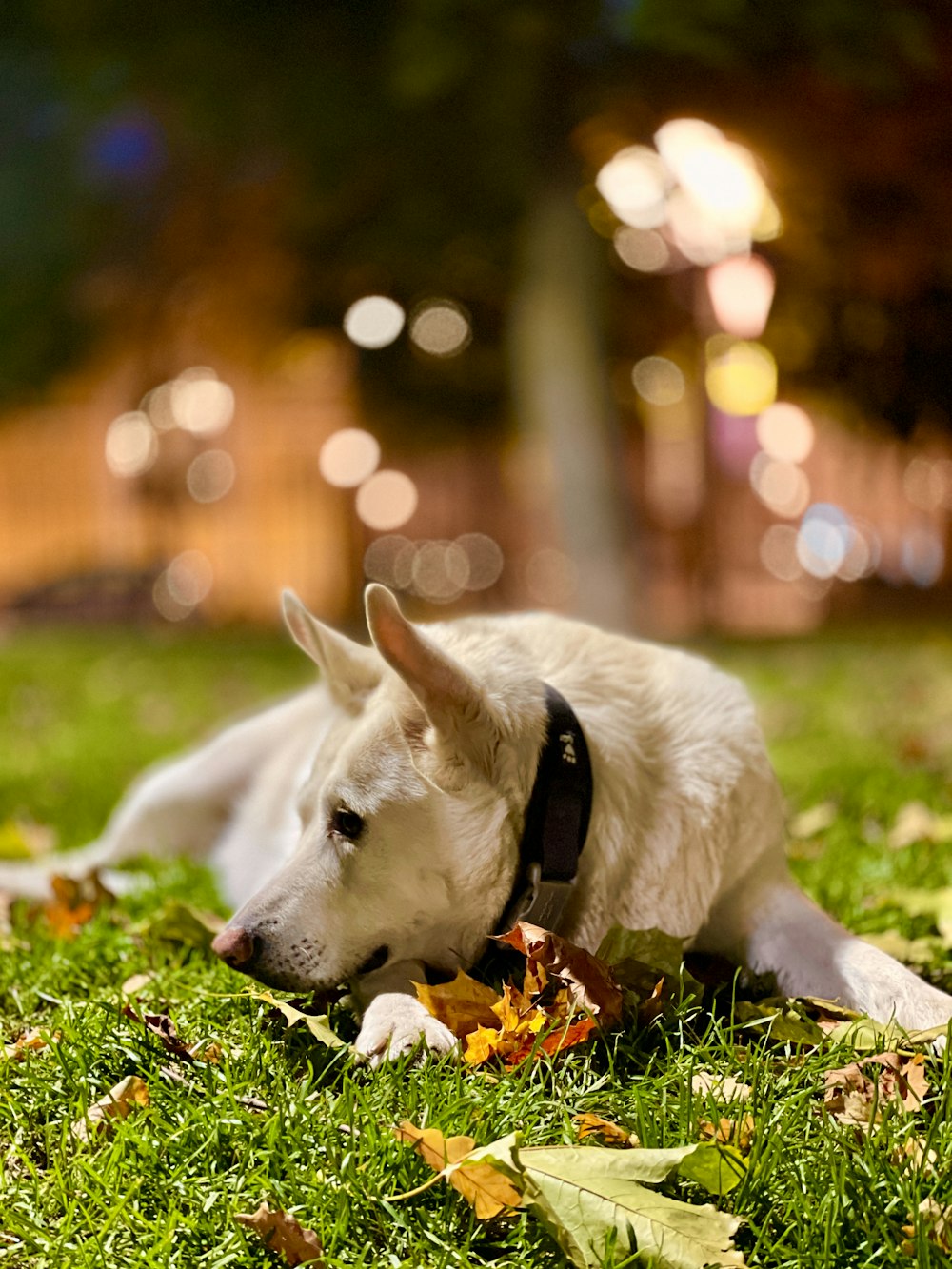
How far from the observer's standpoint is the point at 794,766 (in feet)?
16.4

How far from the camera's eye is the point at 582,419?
30.3ft

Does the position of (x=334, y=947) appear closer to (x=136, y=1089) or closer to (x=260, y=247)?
(x=136, y=1089)

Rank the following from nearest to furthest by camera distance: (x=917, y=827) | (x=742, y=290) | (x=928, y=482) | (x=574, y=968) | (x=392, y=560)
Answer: (x=574, y=968) < (x=917, y=827) < (x=742, y=290) < (x=928, y=482) < (x=392, y=560)

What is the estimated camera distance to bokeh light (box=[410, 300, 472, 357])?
42.4 ft

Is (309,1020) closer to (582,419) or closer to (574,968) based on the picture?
(574,968)

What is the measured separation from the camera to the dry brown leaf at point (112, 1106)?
1806 mm

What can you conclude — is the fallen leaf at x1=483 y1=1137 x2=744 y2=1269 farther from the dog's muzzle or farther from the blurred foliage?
the blurred foliage

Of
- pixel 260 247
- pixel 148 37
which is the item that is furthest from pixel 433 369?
pixel 148 37

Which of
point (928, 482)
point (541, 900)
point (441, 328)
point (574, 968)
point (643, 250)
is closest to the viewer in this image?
point (574, 968)

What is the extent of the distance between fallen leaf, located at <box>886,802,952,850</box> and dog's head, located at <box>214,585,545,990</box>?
5.86 feet

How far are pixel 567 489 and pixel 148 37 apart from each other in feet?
13.9

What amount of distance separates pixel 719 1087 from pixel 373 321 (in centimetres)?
1204

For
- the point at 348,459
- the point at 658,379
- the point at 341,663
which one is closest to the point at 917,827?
the point at 341,663

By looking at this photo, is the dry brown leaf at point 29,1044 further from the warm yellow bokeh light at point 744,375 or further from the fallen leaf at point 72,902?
the warm yellow bokeh light at point 744,375
